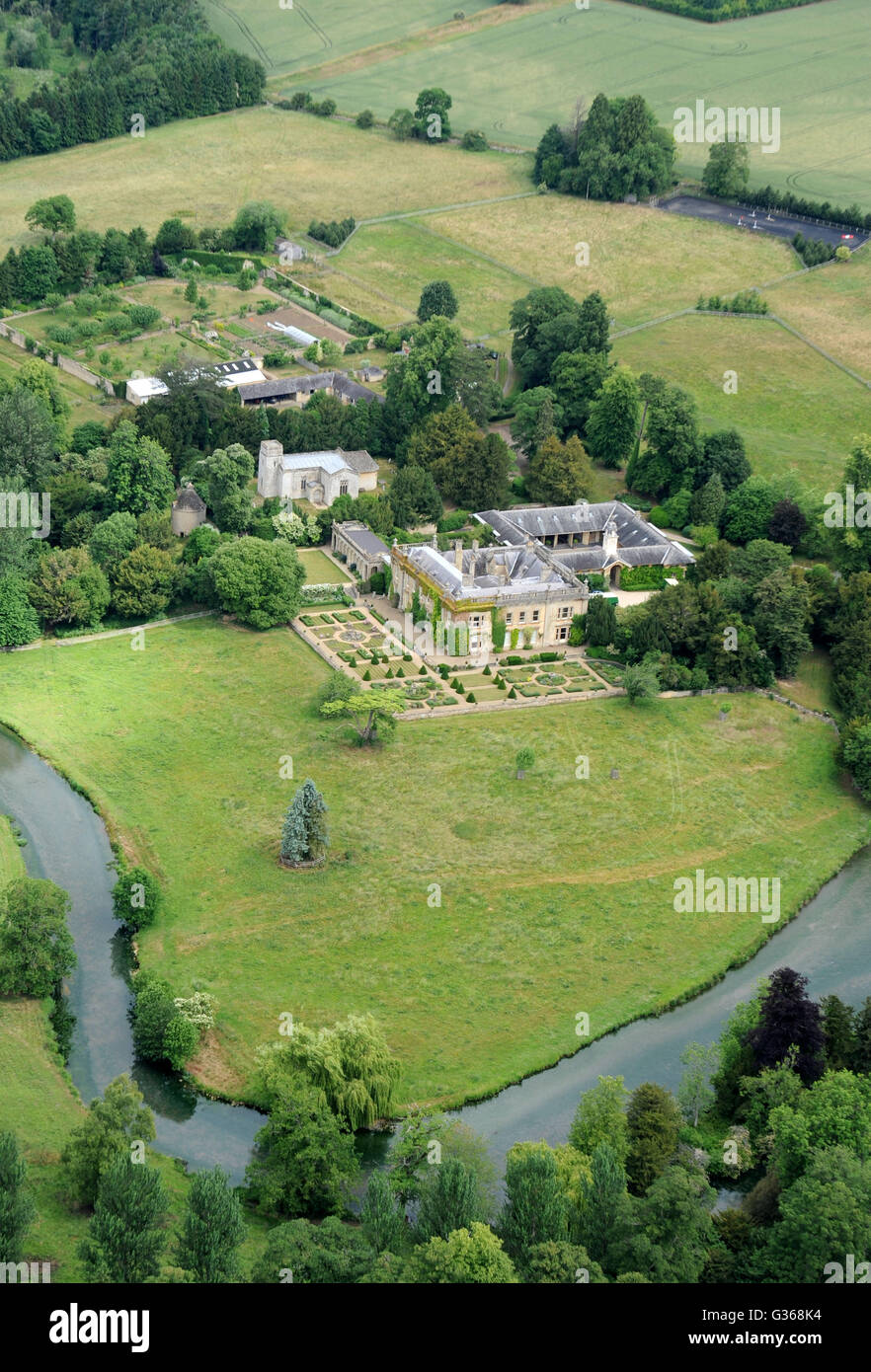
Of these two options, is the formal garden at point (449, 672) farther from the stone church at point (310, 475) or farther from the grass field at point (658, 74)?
the grass field at point (658, 74)

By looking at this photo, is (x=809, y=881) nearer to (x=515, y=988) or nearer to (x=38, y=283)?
(x=515, y=988)

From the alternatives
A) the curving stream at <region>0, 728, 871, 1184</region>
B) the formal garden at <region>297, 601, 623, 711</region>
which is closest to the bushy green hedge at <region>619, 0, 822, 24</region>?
the formal garden at <region>297, 601, 623, 711</region>

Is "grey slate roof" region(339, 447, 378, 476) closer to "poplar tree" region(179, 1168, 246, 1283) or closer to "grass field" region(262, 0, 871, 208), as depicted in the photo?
"poplar tree" region(179, 1168, 246, 1283)

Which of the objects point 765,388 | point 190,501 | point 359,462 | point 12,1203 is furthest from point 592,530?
point 12,1203

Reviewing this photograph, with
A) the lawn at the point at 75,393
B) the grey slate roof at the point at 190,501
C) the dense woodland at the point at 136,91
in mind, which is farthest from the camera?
the dense woodland at the point at 136,91

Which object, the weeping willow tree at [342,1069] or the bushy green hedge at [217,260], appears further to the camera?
the bushy green hedge at [217,260]

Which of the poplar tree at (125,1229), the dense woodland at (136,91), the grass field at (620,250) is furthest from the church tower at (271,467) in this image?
the dense woodland at (136,91)
